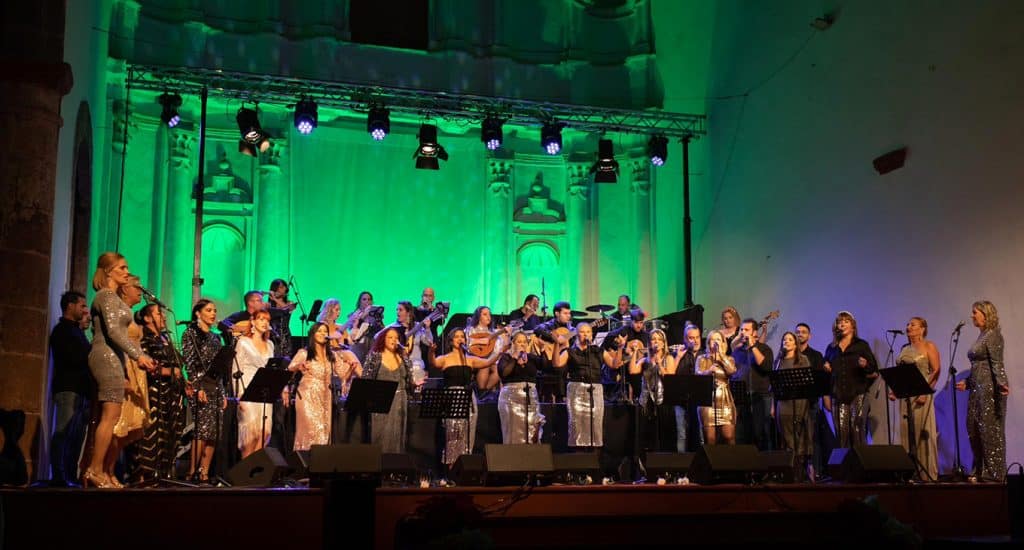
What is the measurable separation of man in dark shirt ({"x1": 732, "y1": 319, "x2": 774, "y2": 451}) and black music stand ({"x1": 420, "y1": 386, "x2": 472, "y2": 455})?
127 inches

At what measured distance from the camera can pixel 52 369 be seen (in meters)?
7.77

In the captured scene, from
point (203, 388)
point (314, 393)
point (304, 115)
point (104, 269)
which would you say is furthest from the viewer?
point (304, 115)

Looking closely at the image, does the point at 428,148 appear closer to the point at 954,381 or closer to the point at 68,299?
the point at 68,299

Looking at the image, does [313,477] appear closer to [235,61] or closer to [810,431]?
[810,431]

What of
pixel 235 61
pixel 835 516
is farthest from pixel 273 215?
pixel 835 516

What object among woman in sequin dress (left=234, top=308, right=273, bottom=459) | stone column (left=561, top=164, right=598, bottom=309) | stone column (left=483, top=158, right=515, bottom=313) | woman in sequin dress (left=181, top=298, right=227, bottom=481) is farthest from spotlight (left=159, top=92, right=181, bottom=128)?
stone column (left=561, top=164, right=598, bottom=309)

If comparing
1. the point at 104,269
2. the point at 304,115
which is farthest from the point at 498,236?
the point at 104,269

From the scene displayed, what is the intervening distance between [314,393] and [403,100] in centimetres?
618

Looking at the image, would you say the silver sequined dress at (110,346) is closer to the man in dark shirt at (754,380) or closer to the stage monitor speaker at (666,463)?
the stage monitor speaker at (666,463)

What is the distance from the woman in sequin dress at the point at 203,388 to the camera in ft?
27.3

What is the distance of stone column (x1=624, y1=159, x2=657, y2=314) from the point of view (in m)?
15.8

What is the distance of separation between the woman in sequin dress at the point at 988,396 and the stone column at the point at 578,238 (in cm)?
737

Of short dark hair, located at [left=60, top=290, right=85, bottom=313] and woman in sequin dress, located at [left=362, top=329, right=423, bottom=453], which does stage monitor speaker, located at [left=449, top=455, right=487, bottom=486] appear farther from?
short dark hair, located at [left=60, top=290, right=85, bottom=313]

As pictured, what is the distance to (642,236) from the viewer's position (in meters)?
16.0
